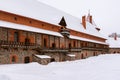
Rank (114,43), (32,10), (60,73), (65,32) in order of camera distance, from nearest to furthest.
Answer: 1. (60,73)
2. (32,10)
3. (65,32)
4. (114,43)

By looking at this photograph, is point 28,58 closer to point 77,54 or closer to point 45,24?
point 45,24

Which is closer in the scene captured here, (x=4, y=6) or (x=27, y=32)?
(x=4, y=6)

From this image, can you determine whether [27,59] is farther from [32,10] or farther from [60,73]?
[60,73]

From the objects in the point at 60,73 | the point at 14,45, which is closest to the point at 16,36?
the point at 14,45

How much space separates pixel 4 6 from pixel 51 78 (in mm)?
19292

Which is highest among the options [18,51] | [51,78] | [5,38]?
[5,38]

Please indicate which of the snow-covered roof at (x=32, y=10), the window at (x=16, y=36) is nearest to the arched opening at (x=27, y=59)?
the window at (x=16, y=36)

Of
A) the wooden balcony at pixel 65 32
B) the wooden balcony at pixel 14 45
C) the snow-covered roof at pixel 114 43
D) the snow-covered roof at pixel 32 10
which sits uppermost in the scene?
the snow-covered roof at pixel 32 10

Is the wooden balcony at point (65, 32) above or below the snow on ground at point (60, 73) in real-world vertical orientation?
above

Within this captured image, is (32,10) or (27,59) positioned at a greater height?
(32,10)

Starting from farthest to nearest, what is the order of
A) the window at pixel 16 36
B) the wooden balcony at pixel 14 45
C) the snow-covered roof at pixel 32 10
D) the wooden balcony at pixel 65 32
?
the wooden balcony at pixel 65 32 → the snow-covered roof at pixel 32 10 → the window at pixel 16 36 → the wooden balcony at pixel 14 45

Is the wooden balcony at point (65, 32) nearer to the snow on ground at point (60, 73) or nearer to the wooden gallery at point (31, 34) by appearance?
the wooden gallery at point (31, 34)

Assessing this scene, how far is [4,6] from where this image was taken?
103 ft

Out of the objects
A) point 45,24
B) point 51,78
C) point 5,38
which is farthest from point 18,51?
point 51,78
